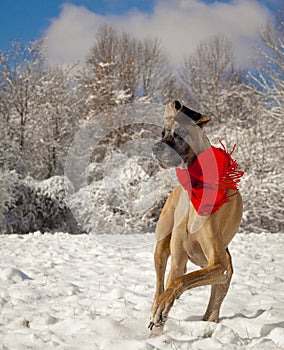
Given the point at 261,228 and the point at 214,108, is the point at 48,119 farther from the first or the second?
the point at 261,228

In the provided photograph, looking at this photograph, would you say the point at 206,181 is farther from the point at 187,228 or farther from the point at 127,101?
the point at 127,101

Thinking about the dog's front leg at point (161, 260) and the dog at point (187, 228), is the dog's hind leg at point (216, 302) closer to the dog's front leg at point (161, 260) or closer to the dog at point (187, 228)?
the dog at point (187, 228)

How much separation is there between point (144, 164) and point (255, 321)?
1299 centimetres

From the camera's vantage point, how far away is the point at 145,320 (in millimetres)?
3207

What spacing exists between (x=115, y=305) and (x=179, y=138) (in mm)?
1880

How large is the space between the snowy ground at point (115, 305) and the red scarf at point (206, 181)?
2.97ft

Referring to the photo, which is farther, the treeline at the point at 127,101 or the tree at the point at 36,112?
the tree at the point at 36,112

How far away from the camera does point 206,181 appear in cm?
288

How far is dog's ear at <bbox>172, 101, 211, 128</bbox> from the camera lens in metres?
2.74

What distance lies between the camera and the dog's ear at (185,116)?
8.99 ft

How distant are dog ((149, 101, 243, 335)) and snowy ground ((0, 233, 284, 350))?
25 cm

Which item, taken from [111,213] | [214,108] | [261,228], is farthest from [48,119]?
[261,228]

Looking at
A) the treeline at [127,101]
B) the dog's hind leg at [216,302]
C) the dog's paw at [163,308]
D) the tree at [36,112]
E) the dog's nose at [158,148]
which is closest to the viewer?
the dog's paw at [163,308]

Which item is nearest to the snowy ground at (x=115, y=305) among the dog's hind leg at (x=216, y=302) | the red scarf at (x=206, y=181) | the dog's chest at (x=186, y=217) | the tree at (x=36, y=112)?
the dog's hind leg at (x=216, y=302)
